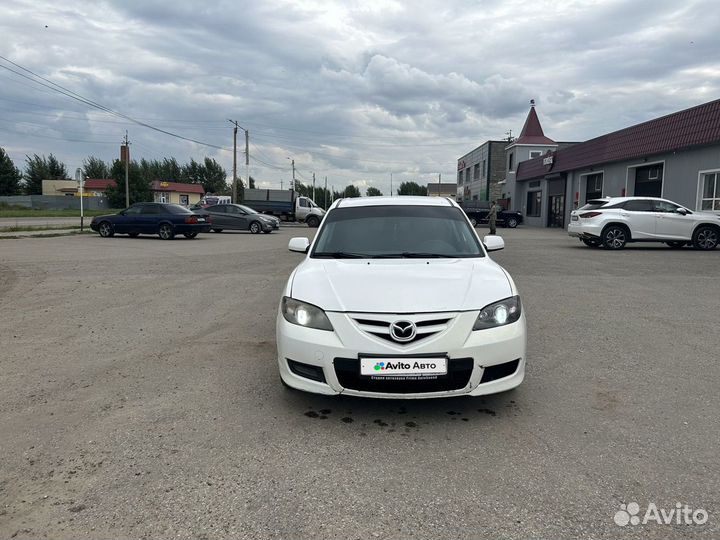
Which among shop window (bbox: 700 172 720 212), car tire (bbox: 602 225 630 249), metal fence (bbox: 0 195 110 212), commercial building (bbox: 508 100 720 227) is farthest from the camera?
metal fence (bbox: 0 195 110 212)

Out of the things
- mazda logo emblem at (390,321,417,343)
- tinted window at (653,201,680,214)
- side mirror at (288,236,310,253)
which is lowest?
mazda logo emblem at (390,321,417,343)

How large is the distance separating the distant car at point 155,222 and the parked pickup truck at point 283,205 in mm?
Result: 15727

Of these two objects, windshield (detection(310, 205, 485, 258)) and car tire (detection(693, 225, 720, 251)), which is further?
car tire (detection(693, 225, 720, 251))

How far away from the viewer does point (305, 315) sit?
3.57 meters

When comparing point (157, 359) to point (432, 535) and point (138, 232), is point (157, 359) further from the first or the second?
point (138, 232)

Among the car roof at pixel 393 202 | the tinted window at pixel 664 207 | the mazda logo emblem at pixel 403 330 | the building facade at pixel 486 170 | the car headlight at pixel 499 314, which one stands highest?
the building facade at pixel 486 170

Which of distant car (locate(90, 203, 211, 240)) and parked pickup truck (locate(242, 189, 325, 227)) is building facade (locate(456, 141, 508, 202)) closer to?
parked pickup truck (locate(242, 189, 325, 227))

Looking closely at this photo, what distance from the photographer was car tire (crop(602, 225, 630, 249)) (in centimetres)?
1659

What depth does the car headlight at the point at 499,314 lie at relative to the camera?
3453 millimetres

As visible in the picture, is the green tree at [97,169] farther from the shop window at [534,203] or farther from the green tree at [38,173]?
the shop window at [534,203]

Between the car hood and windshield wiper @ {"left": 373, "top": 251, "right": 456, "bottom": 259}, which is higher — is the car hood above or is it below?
below

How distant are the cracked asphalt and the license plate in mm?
418

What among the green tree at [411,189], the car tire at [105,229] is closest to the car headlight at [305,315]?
the car tire at [105,229]

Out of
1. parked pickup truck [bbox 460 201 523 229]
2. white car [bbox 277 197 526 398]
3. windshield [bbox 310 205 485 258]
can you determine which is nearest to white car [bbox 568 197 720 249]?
windshield [bbox 310 205 485 258]
